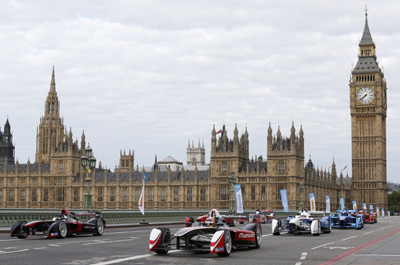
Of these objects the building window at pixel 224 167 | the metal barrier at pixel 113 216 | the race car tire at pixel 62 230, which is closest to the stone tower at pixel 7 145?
the building window at pixel 224 167

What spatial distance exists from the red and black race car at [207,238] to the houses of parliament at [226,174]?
76.9 metres

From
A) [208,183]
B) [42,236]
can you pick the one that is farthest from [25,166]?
[42,236]

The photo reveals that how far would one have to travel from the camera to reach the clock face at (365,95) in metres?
123

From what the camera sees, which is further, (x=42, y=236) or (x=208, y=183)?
(x=208, y=183)

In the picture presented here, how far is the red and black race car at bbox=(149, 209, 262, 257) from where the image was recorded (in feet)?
58.4

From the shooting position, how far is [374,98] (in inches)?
4815

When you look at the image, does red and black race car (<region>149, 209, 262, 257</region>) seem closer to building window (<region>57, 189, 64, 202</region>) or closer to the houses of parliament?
the houses of parliament

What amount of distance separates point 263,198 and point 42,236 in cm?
7253

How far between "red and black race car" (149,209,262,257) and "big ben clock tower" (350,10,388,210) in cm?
10455

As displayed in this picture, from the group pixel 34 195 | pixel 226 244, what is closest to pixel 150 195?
pixel 34 195

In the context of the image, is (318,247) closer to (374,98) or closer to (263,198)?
(263,198)

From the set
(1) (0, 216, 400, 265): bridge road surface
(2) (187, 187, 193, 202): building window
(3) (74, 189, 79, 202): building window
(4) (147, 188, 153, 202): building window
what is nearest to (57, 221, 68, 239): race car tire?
(1) (0, 216, 400, 265): bridge road surface

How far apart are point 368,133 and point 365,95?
7.47m

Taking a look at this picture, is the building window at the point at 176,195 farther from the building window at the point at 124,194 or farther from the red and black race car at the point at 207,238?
the red and black race car at the point at 207,238
